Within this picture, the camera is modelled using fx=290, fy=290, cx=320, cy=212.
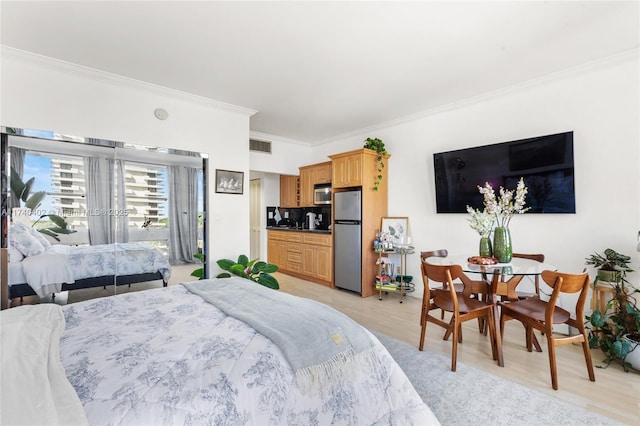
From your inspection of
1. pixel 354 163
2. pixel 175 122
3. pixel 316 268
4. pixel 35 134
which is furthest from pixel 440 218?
pixel 35 134

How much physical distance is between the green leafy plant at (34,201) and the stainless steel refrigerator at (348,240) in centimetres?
351

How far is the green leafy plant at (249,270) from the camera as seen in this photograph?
149 inches

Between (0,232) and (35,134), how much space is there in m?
1.00

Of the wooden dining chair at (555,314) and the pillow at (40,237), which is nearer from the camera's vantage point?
the wooden dining chair at (555,314)

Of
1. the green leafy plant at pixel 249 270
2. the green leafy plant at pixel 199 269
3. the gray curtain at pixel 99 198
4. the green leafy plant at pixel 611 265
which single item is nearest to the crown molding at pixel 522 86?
the green leafy plant at pixel 611 265

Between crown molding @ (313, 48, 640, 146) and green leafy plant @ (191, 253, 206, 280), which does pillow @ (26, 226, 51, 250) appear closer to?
green leafy plant @ (191, 253, 206, 280)

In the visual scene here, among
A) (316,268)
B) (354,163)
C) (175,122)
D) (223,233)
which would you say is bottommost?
(316,268)

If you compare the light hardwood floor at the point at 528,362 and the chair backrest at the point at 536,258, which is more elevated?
the chair backrest at the point at 536,258

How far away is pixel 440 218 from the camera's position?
4.19 metres

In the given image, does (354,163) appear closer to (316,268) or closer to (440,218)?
(440,218)

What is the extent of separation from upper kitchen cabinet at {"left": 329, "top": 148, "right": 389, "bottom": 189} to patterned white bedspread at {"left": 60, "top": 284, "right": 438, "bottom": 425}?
11.0 feet

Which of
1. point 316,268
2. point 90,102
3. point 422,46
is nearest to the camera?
point 422,46

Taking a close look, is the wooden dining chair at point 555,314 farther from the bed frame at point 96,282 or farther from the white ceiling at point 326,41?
the bed frame at point 96,282

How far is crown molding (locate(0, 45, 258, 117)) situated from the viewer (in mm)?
2754
